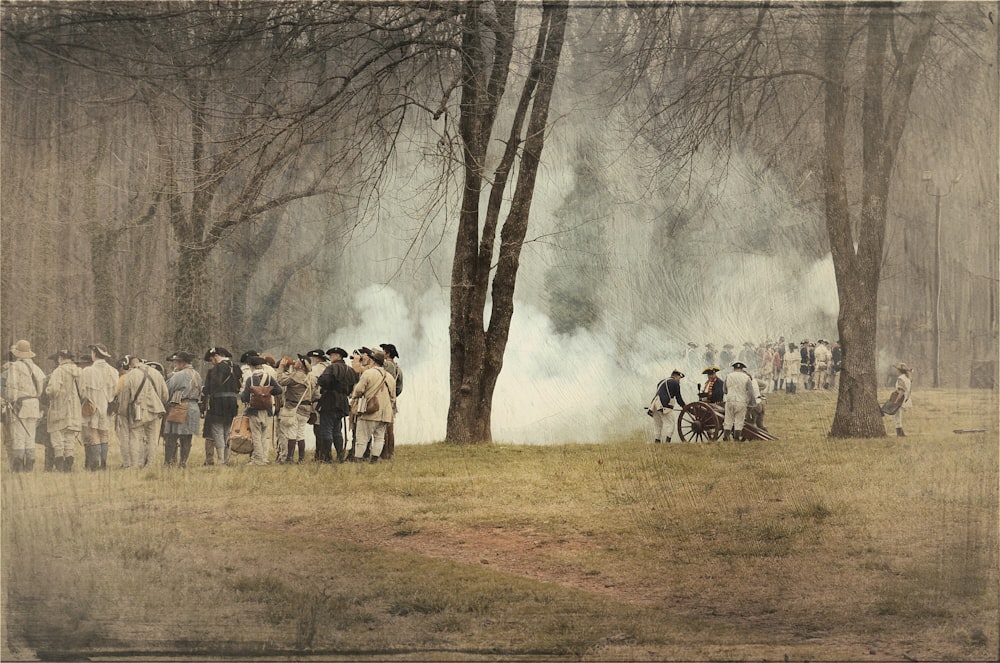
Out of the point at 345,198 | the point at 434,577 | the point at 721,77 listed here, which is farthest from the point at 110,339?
the point at 721,77

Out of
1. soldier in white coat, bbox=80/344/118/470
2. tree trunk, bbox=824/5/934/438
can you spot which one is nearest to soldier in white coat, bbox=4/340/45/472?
soldier in white coat, bbox=80/344/118/470

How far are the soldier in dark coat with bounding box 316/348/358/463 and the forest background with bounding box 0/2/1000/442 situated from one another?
22 cm

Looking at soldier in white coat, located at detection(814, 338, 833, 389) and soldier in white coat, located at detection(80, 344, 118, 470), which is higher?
soldier in white coat, located at detection(814, 338, 833, 389)

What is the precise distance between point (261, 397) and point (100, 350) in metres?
1.13

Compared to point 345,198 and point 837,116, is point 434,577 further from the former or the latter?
point 837,116

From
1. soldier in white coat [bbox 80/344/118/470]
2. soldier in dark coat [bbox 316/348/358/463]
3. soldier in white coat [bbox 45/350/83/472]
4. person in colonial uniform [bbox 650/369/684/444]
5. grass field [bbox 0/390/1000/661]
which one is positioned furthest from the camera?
soldier in dark coat [bbox 316/348/358/463]

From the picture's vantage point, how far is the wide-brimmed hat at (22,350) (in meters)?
6.66

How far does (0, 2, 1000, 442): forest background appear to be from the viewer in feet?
22.0

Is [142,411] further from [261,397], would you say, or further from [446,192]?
[446,192]

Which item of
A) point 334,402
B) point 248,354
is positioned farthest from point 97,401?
point 334,402

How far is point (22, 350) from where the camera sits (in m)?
6.67

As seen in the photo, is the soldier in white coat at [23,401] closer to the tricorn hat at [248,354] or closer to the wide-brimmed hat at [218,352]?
the wide-brimmed hat at [218,352]

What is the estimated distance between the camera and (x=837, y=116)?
7102 mm

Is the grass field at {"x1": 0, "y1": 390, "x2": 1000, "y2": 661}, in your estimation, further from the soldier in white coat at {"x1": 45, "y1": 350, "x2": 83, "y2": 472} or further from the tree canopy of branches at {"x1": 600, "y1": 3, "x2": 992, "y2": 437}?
the tree canopy of branches at {"x1": 600, "y1": 3, "x2": 992, "y2": 437}
